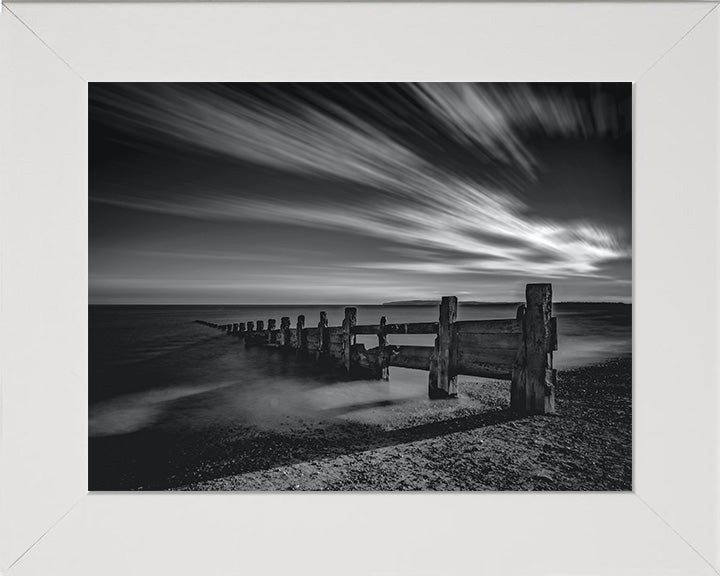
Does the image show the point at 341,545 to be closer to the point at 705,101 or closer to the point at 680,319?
the point at 680,319

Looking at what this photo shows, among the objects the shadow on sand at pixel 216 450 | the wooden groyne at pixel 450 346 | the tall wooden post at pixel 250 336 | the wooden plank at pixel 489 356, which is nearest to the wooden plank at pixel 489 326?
the wooden groyne at pixel 450 346

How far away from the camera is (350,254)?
246cm

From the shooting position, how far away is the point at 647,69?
1834 mm

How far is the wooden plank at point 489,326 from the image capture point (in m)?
2.56

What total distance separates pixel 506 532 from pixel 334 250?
1466 mm

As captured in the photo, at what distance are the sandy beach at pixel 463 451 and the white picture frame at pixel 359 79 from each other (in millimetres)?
240

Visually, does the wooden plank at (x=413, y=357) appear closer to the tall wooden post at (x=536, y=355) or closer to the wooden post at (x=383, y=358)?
the wooden post at (x=383, y=358)

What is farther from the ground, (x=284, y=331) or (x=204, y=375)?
(x=284, y=331)

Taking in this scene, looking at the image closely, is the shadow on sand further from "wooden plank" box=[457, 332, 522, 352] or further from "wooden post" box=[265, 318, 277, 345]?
"wooden post" box=[265, 318, 277, 345]

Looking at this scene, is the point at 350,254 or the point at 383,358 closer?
the point at 350,254

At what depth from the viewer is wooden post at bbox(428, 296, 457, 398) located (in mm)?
2725

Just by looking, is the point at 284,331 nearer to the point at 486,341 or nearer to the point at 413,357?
the point at 413,357

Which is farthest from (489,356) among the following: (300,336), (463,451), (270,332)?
(270,332)

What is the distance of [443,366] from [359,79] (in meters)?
1.65
